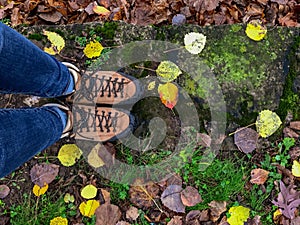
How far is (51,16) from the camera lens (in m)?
2.16

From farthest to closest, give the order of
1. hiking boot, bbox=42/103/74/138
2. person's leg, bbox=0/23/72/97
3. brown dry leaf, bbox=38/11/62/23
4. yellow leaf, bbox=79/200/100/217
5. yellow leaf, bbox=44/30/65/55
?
1. brown dry leaf, bbox=38/11/62/23
2. yellow leaf, bbox=44/30/65/55
3. yellow leaf, bbox=79/200/100/217
4. hiking boot, bbox=42/103/74/138
5. person's leg, bbox=0/23/72/97

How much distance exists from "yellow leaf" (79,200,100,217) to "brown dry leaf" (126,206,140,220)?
16 centimetres

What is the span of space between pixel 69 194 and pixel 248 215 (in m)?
0.89

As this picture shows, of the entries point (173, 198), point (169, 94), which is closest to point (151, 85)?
point (169, 94)

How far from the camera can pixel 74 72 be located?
1.85 metres

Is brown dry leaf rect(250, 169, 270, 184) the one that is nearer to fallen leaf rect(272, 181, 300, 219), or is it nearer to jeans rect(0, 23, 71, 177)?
fallen leaf rect(272, 181, 300, 219)

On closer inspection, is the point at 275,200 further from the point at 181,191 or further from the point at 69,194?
the point at 69,194

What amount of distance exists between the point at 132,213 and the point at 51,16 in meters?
1.16

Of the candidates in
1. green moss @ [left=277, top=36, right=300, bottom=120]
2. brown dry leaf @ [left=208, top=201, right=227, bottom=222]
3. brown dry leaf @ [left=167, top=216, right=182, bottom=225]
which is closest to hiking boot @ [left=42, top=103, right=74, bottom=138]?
brown dry leaf @ [left=167, top=216, right=182, bottom=225]

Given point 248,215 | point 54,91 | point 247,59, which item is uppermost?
point 247,59

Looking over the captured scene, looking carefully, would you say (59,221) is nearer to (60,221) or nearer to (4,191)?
(60,221)

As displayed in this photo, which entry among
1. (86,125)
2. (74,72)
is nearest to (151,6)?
(74,72)

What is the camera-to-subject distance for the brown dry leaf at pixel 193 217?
188 centimetres

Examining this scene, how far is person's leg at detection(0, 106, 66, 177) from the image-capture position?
48.9 inches
